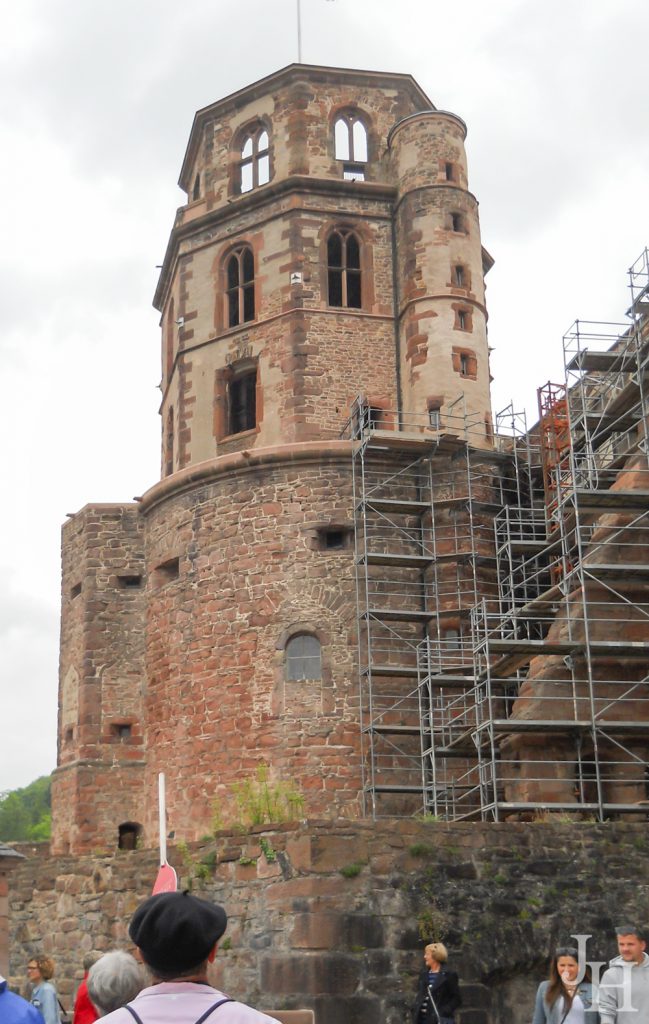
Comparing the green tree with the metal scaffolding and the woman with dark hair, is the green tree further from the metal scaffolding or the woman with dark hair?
the woman with dark hair

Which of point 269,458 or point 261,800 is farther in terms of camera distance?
point 269,458

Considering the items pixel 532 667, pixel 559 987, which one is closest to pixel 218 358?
pixel 532 667

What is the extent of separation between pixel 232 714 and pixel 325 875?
813 centimetres

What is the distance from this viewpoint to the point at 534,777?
21.1 metres

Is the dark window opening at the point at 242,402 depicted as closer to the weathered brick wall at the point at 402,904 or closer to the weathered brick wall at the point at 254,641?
the weathered brick wall at the point at 254,641

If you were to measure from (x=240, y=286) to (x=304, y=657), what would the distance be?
8368mm

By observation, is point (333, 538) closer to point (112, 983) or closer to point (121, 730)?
point (121, 730)

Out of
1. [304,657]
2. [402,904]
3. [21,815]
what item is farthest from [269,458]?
[21,815]

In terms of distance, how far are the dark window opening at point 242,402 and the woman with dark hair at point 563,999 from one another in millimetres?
18811

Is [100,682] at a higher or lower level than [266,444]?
lower

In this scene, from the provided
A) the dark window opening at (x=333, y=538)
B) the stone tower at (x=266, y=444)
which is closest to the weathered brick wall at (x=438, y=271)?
the stone tower at (x=266, y=444)

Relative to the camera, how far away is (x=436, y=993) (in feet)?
42.6

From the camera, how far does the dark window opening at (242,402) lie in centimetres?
2797

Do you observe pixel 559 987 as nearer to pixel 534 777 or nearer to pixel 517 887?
pixel 517 887
